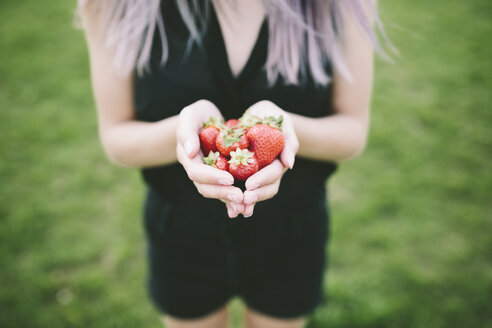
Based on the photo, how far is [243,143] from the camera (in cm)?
119

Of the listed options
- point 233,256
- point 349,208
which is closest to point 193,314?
point 233,256

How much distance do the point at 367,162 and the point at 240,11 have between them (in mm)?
2911

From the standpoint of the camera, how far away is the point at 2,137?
4.14m

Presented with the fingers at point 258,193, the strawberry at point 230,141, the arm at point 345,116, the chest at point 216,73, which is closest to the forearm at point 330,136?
the arm at point 345,116

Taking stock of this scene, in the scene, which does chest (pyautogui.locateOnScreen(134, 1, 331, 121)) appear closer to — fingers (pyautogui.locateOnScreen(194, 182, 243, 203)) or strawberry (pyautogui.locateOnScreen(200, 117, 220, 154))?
strawberry (pyautogui.locateOnScreen(200, 117, 220, 154))

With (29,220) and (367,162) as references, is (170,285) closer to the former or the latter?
(29,220)

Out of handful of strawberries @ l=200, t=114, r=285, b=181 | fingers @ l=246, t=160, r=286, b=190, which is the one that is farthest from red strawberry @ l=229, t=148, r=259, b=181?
fingers @ l=246, t=160, r=286, b=190

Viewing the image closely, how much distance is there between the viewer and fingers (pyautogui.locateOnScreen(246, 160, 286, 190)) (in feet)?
3.16

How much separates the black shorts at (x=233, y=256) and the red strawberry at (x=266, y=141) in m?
→ 0.34

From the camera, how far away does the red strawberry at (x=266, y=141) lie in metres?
1.11

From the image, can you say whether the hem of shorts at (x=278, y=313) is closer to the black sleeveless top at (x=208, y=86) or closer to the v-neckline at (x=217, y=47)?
the black sleeveless top at (x=208, y=86)

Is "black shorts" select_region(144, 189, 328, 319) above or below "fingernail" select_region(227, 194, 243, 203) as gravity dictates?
below

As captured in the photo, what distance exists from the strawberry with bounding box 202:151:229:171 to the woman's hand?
0.55ft

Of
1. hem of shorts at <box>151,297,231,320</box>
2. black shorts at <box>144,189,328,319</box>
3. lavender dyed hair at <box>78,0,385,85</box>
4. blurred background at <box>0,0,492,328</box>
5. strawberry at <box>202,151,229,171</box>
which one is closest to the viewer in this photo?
strawberry at <box>202,151,229,171</box>
